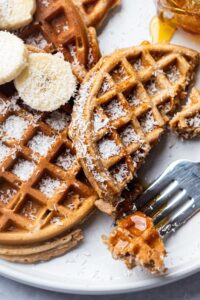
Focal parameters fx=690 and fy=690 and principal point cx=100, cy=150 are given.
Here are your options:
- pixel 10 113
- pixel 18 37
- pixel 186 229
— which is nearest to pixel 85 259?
pixel 186 229

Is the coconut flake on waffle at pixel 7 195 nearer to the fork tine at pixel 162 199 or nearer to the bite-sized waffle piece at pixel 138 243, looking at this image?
the bite-sized waffle piece at pixel 138 243

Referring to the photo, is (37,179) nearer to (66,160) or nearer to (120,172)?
(66,160)

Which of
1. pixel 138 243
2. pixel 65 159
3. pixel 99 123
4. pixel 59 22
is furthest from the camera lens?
pixel 59 22

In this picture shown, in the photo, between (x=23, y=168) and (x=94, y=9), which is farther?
(x=94, y=9)

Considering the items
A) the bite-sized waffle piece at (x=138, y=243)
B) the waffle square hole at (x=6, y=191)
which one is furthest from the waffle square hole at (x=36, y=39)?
the bite-sized waffle piece at (x=138, y=243)

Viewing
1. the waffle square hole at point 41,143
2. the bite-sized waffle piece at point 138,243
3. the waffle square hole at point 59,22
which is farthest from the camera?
the waffle square hole at point 59,22

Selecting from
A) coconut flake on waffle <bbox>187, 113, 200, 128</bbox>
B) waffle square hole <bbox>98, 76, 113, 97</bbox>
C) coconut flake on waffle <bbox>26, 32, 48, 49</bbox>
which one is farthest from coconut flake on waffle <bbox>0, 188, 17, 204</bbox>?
coconut flake on waffle <bbox>187, 113, 200, 128</bbox>

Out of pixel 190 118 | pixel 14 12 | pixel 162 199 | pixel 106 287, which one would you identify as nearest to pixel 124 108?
pixel 190 118
